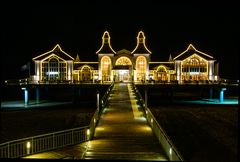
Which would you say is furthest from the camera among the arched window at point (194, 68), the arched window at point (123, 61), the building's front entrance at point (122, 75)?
the arched window at point (123, 61)

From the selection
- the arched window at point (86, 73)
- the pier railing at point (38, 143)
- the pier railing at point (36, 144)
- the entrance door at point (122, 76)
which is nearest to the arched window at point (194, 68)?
the entrance door at point (122, 76)

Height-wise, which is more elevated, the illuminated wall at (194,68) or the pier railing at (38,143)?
the illuminated wall at (194,68)

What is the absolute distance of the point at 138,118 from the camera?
1961 cm

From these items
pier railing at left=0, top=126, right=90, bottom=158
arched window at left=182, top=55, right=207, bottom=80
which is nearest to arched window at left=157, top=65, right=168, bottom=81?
arched window at left=182, top=55, right=207, bottom=80

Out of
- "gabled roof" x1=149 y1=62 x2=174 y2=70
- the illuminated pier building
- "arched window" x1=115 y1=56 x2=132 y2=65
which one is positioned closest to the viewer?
the illuminated pier building

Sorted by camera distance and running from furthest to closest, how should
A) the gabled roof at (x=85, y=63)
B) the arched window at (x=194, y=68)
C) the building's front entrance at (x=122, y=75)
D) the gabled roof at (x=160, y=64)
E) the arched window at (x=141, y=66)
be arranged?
the gabled roof at (x=85, y=63)
the gabled roof at (x=160, y=64)
the arched window at (x=141, y=66)
the building's front entrance at (x=122, y=75)
the arched window at (x=194, y=68)

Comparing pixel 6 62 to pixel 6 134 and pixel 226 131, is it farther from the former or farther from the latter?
pixel 226 131

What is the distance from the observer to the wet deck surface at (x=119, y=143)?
1211cm

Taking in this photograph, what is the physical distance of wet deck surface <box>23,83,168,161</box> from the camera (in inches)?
477

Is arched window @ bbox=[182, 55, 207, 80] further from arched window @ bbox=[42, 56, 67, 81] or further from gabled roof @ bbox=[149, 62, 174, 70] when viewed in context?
arched window @ bbox=[42, 56, 67, 81]

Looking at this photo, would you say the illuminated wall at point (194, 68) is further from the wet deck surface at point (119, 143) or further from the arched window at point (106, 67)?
the wet deck surface at point (119, 143)

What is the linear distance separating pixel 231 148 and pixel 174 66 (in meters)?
31.5

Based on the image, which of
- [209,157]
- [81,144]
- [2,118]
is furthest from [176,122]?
[2,118]

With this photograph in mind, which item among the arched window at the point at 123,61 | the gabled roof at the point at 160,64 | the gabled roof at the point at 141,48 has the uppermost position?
the gabled roof at the point at 141,48
